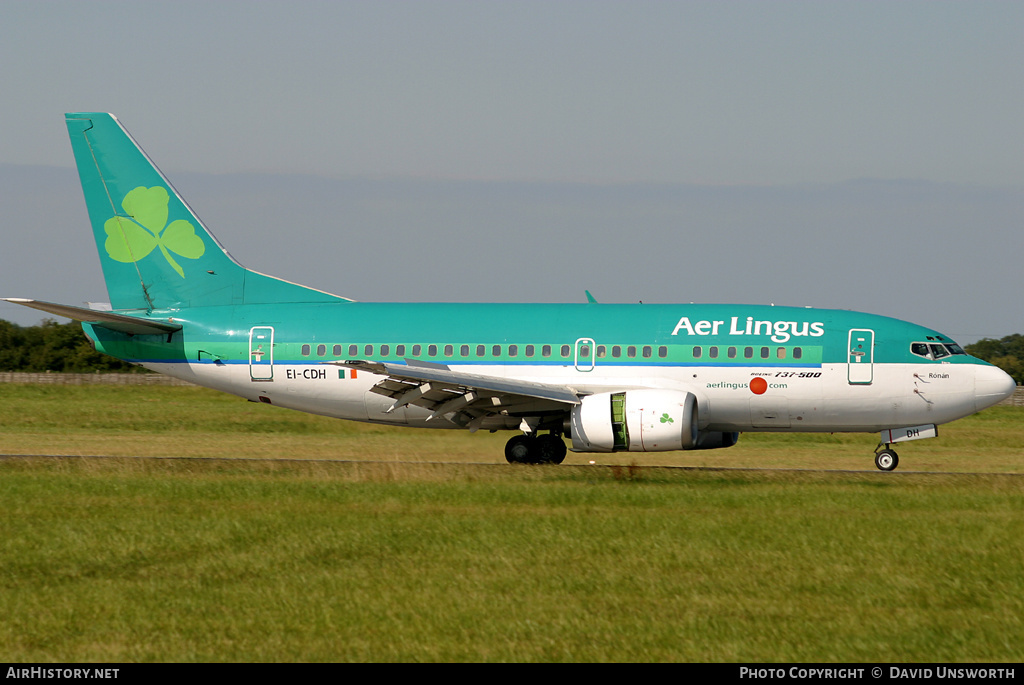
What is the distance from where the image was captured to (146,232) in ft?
99.1

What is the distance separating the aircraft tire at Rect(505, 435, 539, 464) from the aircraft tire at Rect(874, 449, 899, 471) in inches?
327

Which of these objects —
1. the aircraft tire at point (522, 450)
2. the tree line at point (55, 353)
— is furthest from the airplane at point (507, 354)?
the tree line at point (55, 353)

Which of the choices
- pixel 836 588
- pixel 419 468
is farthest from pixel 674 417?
pixel 836 588

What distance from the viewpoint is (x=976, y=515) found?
18.5 meters

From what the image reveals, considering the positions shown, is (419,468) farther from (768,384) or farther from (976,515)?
(976,515)

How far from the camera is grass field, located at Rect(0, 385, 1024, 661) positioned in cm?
A: 1059

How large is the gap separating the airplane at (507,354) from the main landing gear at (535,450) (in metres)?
0.04

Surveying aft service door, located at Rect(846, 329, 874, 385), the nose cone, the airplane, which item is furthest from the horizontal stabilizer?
the nose cone

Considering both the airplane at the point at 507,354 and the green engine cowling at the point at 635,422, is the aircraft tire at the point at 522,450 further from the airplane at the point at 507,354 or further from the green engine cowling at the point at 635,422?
the green engine cowling at the point at 635,422

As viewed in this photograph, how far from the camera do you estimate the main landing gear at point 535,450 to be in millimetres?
27797

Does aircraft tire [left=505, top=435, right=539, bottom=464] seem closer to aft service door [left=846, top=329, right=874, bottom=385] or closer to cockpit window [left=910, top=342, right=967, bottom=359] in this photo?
aft service door [left=846, top=329, right=874, bottom=385]
